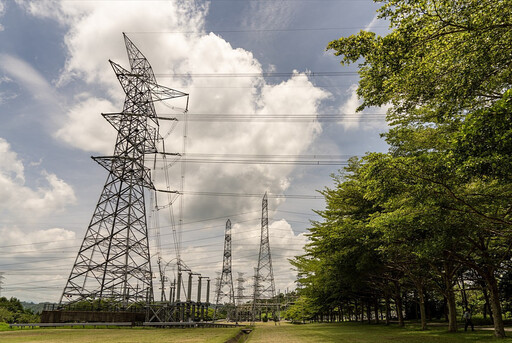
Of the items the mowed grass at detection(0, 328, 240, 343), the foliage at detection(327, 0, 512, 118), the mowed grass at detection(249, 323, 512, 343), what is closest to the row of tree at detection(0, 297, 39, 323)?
the mowed grass at detection(0, 328, 240, 343)

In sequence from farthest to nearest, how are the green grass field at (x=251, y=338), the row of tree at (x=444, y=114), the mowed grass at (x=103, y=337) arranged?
1. the green grass field at (x=251, y=338)
2. the mowed grass at (x=103, y=337)
3. the row of tree at (x=444, y=114)

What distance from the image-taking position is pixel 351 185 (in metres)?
27.1

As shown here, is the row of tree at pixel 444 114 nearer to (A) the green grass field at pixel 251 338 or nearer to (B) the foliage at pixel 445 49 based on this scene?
(B) the foliage at pixel 445 49

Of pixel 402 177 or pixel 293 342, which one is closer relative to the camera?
pixel 402 177

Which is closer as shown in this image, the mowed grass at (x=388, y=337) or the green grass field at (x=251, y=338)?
the green grass field at (x=251, y=338)

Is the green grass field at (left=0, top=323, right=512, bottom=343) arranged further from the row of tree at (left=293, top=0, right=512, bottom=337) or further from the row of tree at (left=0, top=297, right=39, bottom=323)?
the row of tree at (left=0, top=297, right=39, bottom=323)

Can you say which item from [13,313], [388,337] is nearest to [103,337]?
[388,337]

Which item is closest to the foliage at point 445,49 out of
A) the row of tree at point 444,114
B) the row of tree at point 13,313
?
the row of tree at point 444,114

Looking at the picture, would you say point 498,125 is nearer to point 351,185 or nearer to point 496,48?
point 496,48

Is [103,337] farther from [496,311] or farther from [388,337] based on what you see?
[496,311]

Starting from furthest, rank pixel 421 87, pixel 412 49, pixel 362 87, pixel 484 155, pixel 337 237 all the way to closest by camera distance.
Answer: pixel 337 237
pixel 362 87
pixel 421 87
pixel 412 49
pixel 484 155

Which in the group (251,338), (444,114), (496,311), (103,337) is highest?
(444,114)

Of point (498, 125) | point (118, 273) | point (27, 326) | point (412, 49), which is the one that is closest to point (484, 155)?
point (498, 125)

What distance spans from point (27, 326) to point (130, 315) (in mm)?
9851
